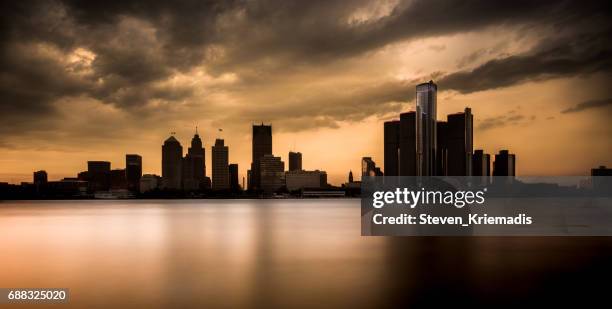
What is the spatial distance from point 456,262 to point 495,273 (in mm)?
6047

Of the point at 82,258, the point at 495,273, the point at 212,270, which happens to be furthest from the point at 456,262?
the point at 82,258

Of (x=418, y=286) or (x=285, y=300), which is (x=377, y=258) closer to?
(x=418, y=286)

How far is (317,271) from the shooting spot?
41.7 metres

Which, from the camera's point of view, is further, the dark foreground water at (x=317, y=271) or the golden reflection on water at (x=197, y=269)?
the golden reflection on water at (x=197, y=269)

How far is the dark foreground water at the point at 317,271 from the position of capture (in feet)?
99.8

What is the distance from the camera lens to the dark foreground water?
30.4m

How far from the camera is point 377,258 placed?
Result: 49.0m

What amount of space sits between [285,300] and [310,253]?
24.2m

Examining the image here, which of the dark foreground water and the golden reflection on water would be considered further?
the golden reflection on water

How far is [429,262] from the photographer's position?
45781mm

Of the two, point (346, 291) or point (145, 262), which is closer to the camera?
point (346, 291)

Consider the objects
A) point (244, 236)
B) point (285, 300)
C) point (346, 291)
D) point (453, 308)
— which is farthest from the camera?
point (244, 236)

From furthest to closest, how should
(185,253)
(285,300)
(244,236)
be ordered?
(244,236) → (185,253) → (285,300)

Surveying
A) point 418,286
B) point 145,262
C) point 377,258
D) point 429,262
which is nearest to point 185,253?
point 145,262
